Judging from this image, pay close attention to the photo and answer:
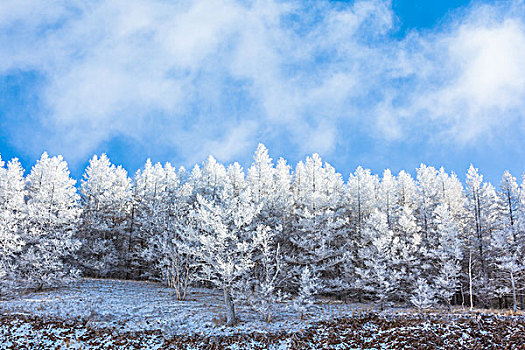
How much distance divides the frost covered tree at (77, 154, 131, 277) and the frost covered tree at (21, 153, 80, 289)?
2.67 meters

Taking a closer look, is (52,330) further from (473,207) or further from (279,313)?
(473,207)

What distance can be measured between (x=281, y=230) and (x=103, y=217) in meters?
19.8

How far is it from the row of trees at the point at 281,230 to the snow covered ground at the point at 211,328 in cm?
206

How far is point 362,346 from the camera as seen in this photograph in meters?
16.7

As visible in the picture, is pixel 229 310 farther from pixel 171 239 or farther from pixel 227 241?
pixel 171 239

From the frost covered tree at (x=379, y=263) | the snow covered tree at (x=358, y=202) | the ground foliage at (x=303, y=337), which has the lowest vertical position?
the ground foliage at (x=303, y=337)

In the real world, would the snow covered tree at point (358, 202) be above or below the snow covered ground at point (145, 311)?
above

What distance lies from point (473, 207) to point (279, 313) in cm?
2240

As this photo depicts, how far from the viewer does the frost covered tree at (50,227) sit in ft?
87.6

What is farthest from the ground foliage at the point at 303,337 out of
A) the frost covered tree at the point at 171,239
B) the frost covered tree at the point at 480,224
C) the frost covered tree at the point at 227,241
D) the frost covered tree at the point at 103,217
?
the frost covered tree at the point at 103,217

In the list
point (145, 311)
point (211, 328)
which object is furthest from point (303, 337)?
point (145, 311)

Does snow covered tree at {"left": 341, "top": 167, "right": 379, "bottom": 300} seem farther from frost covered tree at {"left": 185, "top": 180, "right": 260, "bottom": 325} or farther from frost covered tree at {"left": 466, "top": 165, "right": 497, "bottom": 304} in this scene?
frost covered tree at {"left": 185, "top": 180, "right": 260, "bottom": 325}

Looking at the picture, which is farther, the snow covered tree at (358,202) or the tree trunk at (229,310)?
the snow covered tree at (358,202)

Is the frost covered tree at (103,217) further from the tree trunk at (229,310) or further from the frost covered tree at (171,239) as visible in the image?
the tree trunk at (229,310)
